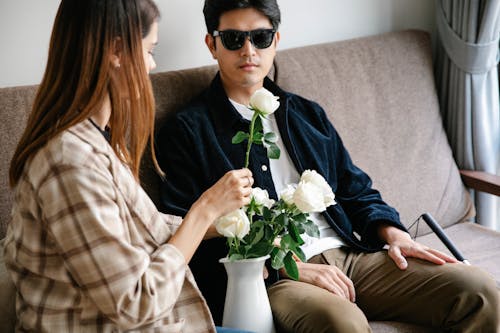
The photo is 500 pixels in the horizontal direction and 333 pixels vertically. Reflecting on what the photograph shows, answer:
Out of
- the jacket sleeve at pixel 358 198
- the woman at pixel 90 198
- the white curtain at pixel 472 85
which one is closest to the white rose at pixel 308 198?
the woman at pixel 90 198

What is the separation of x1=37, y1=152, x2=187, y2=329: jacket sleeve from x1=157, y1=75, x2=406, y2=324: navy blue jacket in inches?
23.6

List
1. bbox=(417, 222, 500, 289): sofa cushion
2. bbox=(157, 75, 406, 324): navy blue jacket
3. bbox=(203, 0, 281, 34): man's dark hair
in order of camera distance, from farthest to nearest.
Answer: bbox=(417, 222, 500, 289): sofa cushion < bbox=(203, 0, 281, 34): man's dark hair < bbox=(157, 75, 406, 324): navy blue jacket

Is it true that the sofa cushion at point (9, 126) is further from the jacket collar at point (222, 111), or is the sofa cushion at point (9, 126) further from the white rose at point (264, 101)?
the white rose at point (264, 101)

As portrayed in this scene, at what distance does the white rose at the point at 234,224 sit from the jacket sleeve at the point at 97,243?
0.23 metres

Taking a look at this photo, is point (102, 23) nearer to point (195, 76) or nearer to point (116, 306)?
point (116, 306)

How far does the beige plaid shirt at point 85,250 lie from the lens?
4.32 feet

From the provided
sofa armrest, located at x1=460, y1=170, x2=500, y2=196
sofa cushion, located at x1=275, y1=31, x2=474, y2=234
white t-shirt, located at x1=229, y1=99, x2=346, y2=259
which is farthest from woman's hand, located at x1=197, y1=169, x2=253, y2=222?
sofa armrest, located at x1=460, y1=170, x2=500, y2=196

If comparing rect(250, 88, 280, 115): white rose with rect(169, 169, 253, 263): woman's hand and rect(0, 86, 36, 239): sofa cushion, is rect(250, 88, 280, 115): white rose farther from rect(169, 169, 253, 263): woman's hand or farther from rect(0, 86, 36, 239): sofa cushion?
rect(0, 86, 36, 239): sofa cushion

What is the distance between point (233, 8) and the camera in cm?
209

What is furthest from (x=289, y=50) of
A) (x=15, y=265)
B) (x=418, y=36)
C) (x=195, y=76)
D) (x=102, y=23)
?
(x=15, y=265)

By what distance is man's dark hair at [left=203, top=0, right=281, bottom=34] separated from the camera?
209 cm

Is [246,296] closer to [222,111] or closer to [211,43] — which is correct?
[222,111]

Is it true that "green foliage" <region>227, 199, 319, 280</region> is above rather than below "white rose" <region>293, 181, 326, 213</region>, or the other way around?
below

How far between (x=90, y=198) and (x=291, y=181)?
0.93 meters
